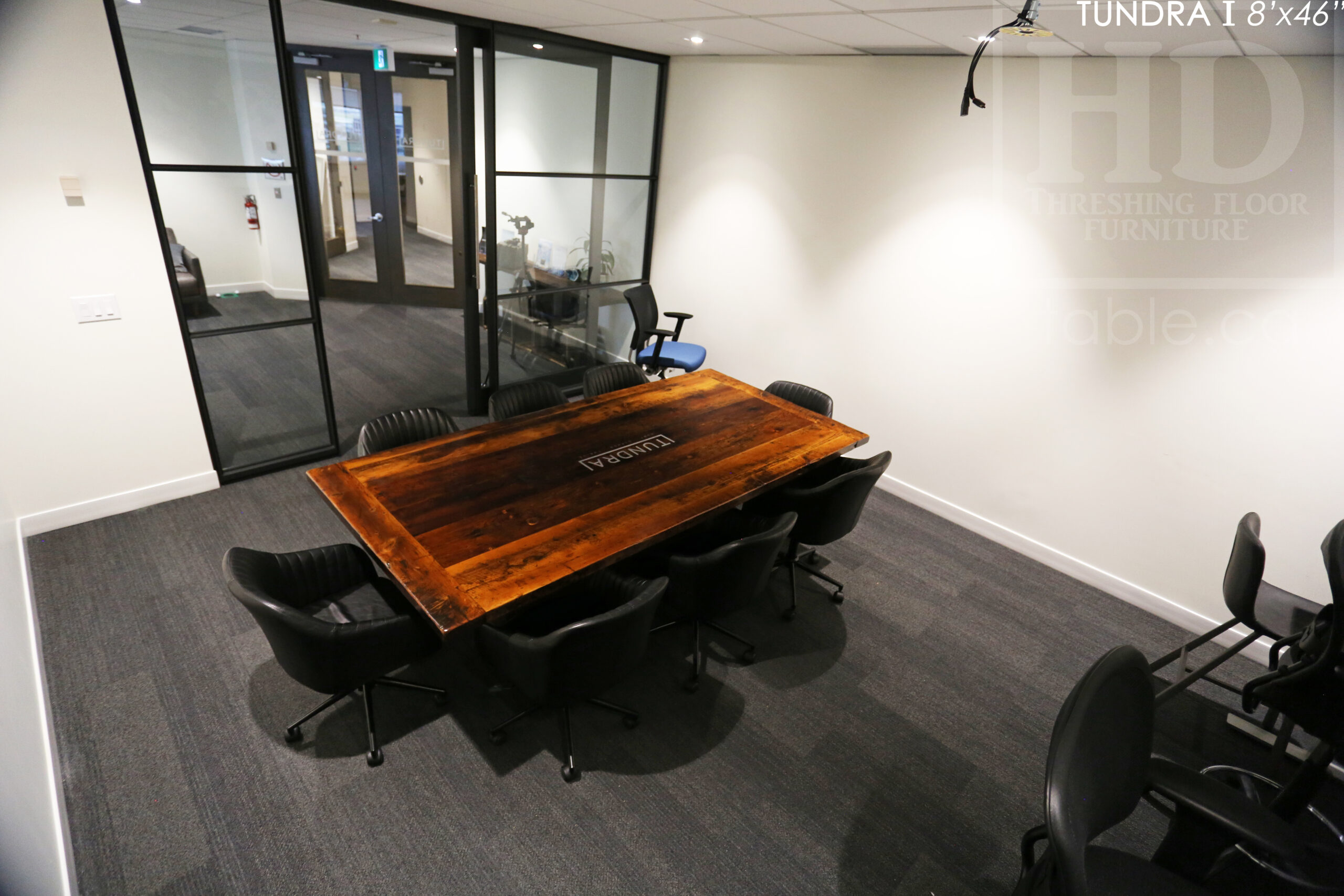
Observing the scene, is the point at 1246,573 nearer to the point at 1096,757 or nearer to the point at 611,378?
the point at 1096,757

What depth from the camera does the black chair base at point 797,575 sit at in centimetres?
330

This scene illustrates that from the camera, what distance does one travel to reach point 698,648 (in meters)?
2.95

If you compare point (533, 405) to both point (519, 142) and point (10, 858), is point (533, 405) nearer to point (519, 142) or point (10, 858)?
point (519, 142)

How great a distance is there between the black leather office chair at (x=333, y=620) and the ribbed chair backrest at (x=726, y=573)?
90 centimetres

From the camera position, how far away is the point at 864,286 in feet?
14.5

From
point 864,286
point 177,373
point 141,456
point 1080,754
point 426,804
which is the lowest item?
point 426,804

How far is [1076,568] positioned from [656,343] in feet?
10.5

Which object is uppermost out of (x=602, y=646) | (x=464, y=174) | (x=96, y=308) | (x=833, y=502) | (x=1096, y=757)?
(x=464, y=174)

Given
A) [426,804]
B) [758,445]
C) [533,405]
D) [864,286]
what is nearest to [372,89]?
[533,405]

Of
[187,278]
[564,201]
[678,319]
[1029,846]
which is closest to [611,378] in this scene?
[678,319]

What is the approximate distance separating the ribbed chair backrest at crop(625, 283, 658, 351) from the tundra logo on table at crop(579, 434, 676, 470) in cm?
200

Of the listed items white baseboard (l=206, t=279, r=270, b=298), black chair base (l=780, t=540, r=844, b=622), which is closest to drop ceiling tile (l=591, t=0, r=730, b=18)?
black chair base (l=780, t=540, r=844, b=622)

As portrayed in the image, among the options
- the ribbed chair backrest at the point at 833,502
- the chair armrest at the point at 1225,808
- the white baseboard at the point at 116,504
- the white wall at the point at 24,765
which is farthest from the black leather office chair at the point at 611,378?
the chair armrest at the point at 1225,808

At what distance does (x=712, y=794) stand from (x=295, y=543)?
8.46 ft
